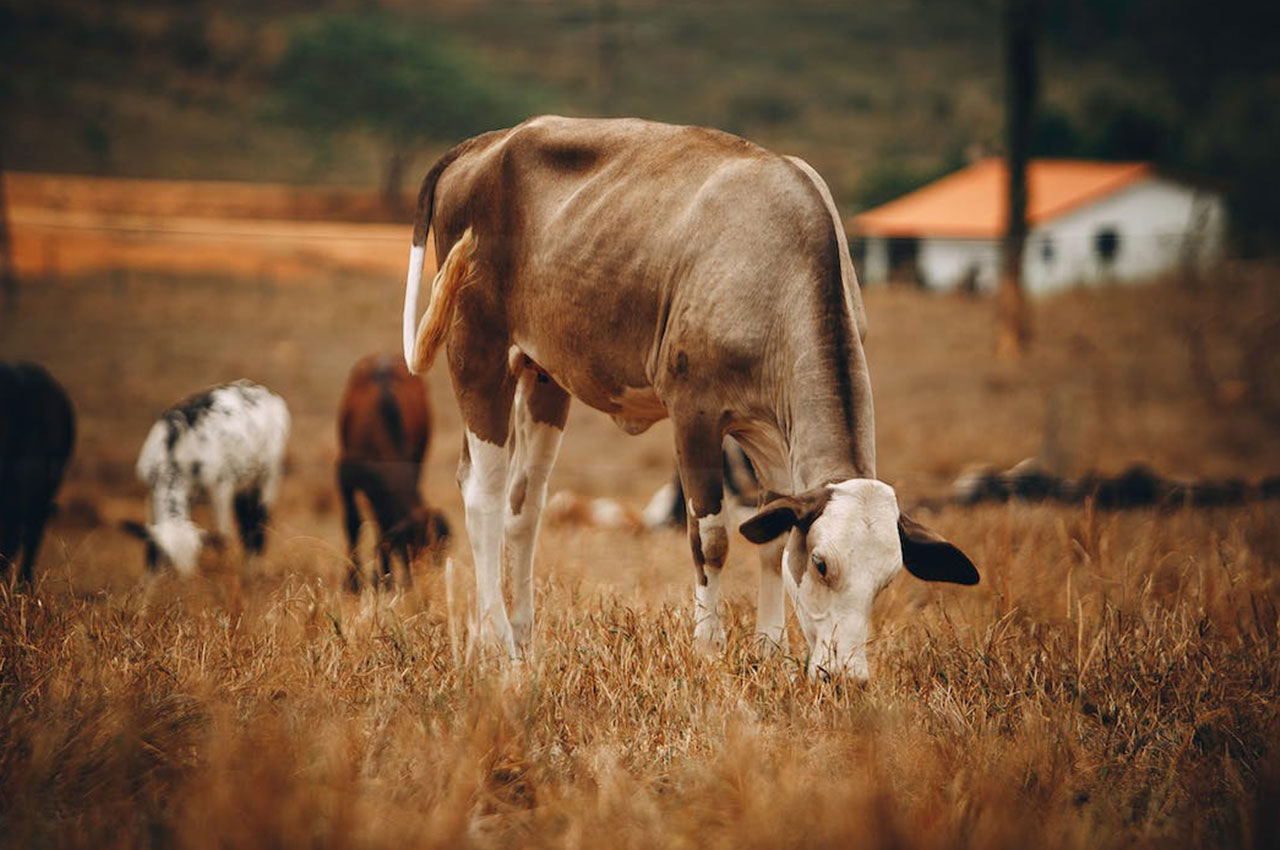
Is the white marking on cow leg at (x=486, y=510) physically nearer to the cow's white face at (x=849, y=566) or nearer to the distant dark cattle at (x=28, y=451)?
the cow's white face at (x=849, y=566)

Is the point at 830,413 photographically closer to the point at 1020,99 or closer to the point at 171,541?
the point at 171,541

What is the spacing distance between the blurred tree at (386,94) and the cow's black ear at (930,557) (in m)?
42.6

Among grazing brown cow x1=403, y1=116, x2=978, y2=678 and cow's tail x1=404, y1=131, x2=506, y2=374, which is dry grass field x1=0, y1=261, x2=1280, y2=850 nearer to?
grazing brown cow x1=403, y1=116, x2=978, y2=678

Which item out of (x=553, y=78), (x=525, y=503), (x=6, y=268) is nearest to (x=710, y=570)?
(x=525, y=503)

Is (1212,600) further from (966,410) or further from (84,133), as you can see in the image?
(84,133)

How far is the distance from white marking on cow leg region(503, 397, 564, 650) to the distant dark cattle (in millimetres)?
4449

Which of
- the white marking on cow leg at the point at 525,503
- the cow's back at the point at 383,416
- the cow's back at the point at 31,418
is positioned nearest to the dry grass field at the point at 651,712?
the white marking on cow leg at the point at 525,503

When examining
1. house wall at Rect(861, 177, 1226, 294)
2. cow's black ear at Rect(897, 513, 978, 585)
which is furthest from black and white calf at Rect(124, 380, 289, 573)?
house wall at Rect(861, 177, 1226, 294)

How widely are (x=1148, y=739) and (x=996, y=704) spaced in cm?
47

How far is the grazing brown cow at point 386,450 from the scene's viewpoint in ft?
28.2

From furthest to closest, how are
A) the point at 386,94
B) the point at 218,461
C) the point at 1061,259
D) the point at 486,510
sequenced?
the point at 386,94
the point at 1061,259
the point at 218,461
the point at 486,510

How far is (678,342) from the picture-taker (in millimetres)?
4477

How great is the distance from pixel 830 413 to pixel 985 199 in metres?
30.6

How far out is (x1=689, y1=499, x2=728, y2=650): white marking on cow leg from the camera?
4633 mm
